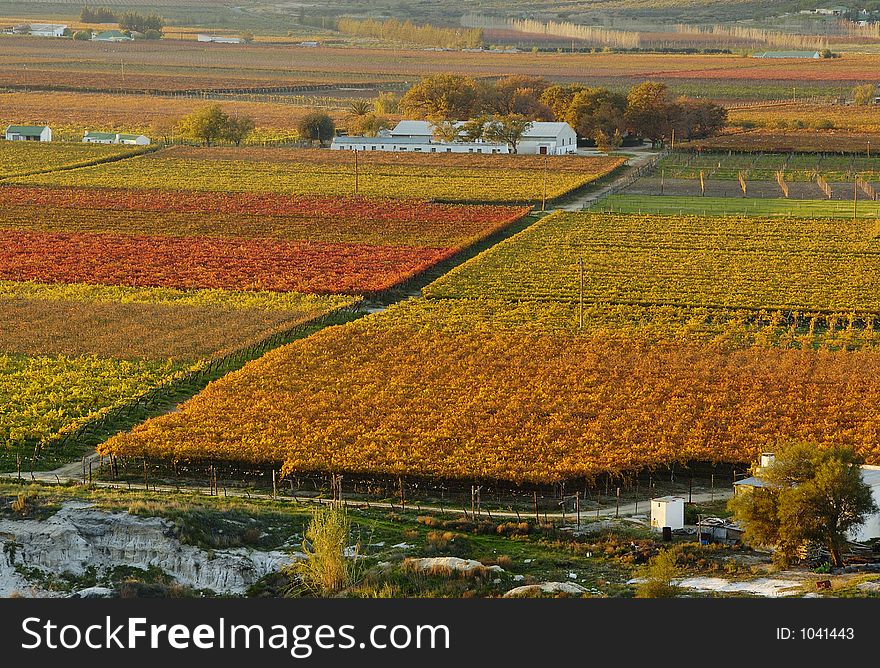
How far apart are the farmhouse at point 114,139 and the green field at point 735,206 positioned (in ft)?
141

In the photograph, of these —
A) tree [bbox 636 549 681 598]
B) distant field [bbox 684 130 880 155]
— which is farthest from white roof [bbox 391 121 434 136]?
tree [bbox 636 549 681 598]

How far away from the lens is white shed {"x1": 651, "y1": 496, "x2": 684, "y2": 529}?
30.4 meters

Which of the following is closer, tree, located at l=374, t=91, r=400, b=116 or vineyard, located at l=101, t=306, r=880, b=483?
vineyard, located at l=101, t=306, r=880, b=483

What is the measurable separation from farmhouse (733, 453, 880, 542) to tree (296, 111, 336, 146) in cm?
9069

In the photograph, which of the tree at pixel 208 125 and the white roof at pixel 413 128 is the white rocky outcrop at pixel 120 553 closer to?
the white roof at pixel 413 128

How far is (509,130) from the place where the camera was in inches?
4508

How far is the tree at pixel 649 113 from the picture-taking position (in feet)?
382

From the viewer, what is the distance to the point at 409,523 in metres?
30.8

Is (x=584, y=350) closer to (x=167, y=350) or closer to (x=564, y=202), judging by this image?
(x=167, y=350)

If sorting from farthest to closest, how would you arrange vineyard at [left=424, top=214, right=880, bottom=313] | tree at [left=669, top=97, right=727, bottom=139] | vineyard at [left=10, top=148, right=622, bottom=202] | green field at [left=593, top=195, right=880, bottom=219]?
tree at [left=669, top=97, right=727, bottom=139] < vineyard at [left=10, top=148, right=622, bottom=202] < green field at [left=593, top=195, right=880, bottom=219] < vineyard at [left=424, top=214, right=880, bottom=313]

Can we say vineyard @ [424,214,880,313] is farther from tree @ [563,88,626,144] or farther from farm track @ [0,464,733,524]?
tree @ [563,88,626,144]

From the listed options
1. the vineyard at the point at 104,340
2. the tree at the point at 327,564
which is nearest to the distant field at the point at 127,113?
the vineyard at the point at 104,340

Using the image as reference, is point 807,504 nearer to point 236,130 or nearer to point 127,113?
point 236,130

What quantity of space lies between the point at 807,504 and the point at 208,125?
94853mm
